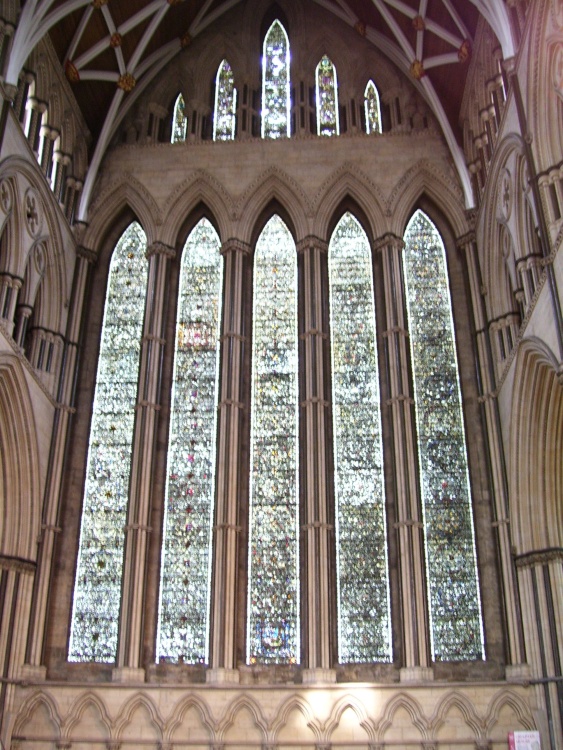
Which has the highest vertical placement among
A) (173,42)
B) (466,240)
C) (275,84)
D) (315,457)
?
(173,42)

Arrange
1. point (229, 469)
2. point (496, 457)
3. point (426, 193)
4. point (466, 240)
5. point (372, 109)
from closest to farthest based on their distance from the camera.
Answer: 1. point (496, 457)
2. point (229, 469)
3. point (466, 240)
4. point (426, 193)
5. point (372, 109)

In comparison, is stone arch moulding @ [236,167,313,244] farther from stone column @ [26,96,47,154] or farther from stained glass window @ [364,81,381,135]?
stone column @ [26,96,47,154]

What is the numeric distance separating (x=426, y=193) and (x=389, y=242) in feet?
4.75

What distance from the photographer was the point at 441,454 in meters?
14.2

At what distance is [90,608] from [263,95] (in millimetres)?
10835

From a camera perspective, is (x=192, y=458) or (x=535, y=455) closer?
(x=535, y=455)

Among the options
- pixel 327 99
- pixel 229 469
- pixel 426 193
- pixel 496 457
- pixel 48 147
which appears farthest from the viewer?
pixel 327 99

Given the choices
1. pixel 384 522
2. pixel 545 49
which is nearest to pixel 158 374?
pixel 384 522

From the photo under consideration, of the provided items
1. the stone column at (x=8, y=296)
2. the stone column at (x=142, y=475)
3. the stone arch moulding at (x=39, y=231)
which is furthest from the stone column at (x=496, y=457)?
the stone column at (x=8, y=296)

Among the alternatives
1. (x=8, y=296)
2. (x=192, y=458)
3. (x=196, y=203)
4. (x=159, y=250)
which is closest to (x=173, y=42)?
(x=196, y=203)

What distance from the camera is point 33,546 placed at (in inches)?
523

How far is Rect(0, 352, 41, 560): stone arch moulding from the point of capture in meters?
13.0

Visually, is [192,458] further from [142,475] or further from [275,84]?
[275,84]

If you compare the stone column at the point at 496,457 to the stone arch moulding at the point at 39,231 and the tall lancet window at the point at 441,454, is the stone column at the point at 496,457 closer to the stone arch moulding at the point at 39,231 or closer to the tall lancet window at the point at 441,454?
the tall lancet window at the point at 441,454
